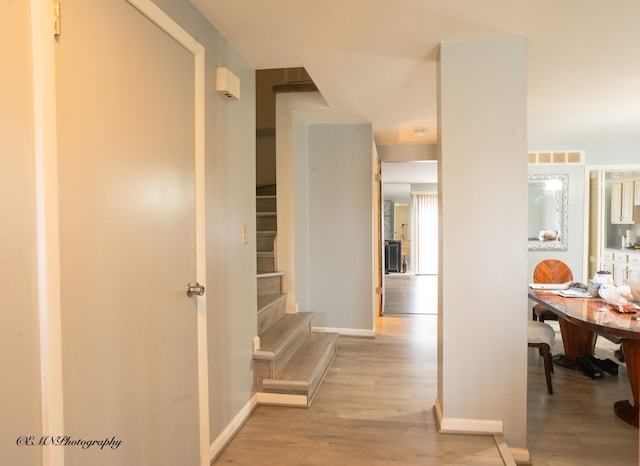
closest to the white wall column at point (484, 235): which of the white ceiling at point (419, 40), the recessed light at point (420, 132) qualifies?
the white ceiling at point (419, 40)

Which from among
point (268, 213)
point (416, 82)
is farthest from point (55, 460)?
point (268, 213)

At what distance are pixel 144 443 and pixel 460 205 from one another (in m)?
1.91

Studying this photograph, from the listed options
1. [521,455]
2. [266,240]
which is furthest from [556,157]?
[521,455]

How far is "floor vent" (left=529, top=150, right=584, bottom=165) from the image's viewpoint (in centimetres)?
493

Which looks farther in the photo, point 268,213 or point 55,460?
point 268,213

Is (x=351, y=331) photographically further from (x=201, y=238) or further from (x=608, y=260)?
(x=608, y=260)

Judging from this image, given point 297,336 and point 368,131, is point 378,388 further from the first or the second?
point 368,131

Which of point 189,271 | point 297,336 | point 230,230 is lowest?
point 297,336

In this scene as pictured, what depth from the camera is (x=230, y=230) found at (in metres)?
2.34

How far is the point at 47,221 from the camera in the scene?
1.10 meters

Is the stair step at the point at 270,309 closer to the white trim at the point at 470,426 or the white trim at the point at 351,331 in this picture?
the white trim at the point at 351,331

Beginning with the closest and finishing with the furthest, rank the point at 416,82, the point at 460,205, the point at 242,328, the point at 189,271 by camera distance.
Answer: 1. the point at 189,271
2. the point at 460,205
3. the point at 242,328
4. the point at 416,82

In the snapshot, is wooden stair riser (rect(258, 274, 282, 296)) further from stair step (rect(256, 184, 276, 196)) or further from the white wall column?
the white wall column

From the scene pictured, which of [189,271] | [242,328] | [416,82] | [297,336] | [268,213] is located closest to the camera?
[189,271]
